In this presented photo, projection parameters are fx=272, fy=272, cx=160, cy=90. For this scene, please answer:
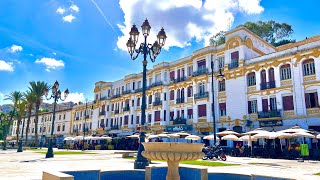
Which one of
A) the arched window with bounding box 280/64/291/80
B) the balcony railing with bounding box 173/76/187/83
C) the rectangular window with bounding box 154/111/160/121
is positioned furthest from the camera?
the rectangular window with bounding box 154/111/160/121

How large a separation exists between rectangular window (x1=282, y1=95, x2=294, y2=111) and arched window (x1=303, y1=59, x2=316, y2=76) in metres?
2.61

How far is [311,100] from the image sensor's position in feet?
81.1

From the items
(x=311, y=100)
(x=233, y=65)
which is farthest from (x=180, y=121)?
(x=311, y=100)

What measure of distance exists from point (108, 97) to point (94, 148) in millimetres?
11759

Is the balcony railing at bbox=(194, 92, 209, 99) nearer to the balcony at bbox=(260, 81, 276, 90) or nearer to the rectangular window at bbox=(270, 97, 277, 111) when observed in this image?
the balcony at bbox=(260, 81, 276, 90)

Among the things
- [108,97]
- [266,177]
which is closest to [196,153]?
[266,177]

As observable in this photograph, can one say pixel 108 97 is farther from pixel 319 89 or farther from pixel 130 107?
pixel 319 89

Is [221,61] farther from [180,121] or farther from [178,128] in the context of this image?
[178,128]

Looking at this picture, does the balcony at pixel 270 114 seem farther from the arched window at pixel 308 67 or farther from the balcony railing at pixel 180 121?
the balcony railing at pixel 180 121

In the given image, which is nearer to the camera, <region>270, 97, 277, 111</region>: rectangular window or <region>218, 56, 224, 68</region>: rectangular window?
<region>270, 97, 277, 111</region>: rectangular window

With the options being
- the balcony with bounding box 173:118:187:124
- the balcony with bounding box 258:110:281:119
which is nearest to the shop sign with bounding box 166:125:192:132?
the balcony with bounding box 173:118:187:124

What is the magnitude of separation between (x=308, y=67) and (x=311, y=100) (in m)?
3.11

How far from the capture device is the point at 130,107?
46.6 meters

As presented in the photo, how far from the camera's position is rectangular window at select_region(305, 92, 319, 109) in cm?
2442
